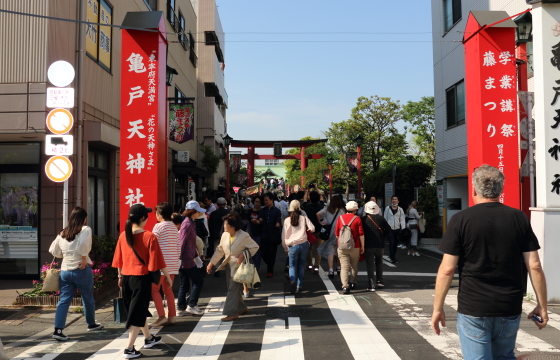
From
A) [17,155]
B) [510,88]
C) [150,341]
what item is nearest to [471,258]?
[150,341]

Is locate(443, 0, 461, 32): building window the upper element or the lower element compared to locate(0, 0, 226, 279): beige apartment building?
upper

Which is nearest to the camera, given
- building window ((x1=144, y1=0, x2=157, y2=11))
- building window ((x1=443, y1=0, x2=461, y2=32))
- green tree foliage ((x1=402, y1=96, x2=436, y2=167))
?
building window ((x1=144, y1=0, x2=157, y2=11))

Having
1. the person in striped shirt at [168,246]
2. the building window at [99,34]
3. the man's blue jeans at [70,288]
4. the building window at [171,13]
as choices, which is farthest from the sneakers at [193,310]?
the building window at [171,13]

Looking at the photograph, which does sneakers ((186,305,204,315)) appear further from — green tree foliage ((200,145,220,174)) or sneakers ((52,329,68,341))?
green tree foliage ((200,145,220,174))

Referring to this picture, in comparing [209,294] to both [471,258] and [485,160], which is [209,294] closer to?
[485,160]

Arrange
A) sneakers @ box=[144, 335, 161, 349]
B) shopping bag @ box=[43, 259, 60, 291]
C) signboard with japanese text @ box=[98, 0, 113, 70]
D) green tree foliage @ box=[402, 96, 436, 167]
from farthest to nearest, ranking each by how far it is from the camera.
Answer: green tree foliage @ box=[402, 96, 436, 167], signboard with japanese text @ box=[98, 0, 113, 70], shopping bag @ box=[43, 259, 60, 291], sneakers @ box=[144, 335, 161, 349]

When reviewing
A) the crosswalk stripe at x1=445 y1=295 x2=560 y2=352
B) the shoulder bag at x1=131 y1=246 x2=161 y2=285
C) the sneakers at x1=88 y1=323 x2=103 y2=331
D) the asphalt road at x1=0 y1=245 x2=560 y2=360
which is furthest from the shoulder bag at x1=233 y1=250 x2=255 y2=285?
the crosswalk stripe at x1=445 y1=295 x2=560 y2=352

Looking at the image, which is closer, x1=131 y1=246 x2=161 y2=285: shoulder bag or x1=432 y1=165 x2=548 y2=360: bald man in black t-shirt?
x1=432 y1=165 x2=548 y2=360: bald man in black t-shirt

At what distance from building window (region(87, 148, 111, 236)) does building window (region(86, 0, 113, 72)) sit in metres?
2.28

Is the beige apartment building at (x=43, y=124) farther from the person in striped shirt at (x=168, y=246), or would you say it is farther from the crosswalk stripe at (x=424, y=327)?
the crosswalk stripe at (x=424, y=327)

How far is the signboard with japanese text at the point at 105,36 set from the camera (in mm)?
11883

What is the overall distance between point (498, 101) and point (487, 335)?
7331mm

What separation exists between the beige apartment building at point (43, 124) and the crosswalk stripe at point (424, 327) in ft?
21.3

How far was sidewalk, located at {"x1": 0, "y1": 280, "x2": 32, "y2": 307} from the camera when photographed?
867 centimetres
